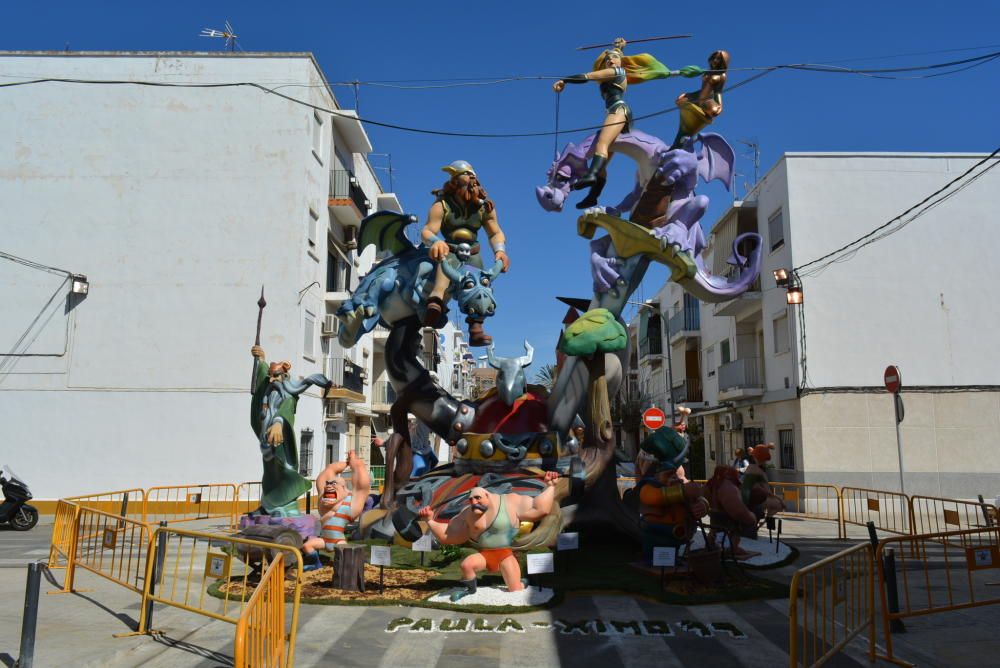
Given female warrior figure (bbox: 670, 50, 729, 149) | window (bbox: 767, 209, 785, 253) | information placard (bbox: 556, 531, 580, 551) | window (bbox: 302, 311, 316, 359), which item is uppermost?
window (bbox: 767, 209, 785, 253)

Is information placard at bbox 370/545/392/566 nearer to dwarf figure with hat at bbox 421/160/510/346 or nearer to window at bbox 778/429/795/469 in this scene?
dwarf figure with hat at bbox 421/160/510/346

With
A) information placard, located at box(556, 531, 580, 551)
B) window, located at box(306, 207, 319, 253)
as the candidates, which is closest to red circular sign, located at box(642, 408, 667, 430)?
information placard, located at box(556, 531, 580, 551)

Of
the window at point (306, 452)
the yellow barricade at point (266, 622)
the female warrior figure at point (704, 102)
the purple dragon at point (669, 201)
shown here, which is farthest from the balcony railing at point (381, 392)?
the yellow barricade at point (266, 622)

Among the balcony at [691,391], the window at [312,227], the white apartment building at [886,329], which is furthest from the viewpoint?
the balcony at [691,391]

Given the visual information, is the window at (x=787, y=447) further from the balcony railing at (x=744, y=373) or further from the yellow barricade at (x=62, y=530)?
the yellow barricade at (x=62, y=530)

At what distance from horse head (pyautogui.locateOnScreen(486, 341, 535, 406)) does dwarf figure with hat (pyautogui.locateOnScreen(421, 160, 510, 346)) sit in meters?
0.58

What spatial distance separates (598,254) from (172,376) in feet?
43.1

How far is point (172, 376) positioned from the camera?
2000 cm

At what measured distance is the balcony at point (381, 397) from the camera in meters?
31.8

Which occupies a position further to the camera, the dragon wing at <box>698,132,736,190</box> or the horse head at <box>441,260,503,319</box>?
the dragon wing at <box>698,132,736,190</box>

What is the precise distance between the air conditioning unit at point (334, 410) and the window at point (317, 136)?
7.67m

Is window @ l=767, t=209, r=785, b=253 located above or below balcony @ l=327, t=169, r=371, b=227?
below

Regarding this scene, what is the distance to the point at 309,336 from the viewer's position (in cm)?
2245

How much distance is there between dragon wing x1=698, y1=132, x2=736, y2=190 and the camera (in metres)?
12.8
